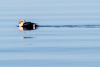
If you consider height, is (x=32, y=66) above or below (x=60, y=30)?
below

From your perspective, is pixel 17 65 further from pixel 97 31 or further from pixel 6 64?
pixel 97 31

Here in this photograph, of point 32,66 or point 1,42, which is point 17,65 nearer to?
point 32,66

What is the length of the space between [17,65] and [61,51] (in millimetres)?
4114

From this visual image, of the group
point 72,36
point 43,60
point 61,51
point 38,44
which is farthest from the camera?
point 72,36

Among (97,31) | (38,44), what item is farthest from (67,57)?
(97,31)

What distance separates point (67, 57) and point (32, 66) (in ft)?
8.44

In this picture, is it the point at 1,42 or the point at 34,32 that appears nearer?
the point at 1,42

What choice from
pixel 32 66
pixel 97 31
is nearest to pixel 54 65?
pixel 32 66

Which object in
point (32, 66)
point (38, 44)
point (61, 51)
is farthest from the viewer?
point (38, 44)

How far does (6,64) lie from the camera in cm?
2373

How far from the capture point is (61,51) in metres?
27.1

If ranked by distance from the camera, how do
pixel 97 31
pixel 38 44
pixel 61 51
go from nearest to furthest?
pixel 61 51 → pixel 38 44 → pixel 97 31

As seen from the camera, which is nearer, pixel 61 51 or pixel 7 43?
pixel 61 51

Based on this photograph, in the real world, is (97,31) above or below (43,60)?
above
